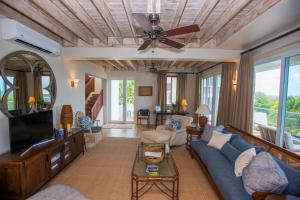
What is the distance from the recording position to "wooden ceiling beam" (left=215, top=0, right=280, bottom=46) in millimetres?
2106

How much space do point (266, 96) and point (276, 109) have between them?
0.42m

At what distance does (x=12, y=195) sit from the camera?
225 centimetres

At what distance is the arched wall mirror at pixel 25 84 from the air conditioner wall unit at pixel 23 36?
0.21m

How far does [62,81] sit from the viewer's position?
4.19m

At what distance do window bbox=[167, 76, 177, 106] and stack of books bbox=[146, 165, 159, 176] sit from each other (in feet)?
18.3

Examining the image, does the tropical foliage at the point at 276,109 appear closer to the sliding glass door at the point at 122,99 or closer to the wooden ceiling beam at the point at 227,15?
the wooden ceiling beam at the point at 227,15

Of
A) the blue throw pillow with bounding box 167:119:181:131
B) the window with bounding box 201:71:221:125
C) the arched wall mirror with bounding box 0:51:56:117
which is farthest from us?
the window with bounding box 201:71:221:125

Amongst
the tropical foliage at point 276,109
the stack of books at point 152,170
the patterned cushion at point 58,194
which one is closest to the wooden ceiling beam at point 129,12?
the stack of books at point 152,170

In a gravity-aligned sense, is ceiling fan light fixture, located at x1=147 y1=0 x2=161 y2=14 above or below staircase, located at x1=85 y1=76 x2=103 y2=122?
above

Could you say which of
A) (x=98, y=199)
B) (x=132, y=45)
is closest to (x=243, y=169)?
(x=98, y=199)

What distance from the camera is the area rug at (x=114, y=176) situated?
259 centimetres

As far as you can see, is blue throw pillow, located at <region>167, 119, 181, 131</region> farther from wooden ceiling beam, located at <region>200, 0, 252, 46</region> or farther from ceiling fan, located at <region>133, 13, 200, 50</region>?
ceiling fan, located at <region>133, 13, 200, 50</region>

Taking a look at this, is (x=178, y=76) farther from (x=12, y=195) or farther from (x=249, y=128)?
(x=12, y=195)

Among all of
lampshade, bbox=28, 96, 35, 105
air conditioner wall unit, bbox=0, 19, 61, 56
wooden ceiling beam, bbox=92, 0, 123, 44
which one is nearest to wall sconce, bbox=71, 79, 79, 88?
air conditioner wall unit, bbox=0, 19, 61, 56
